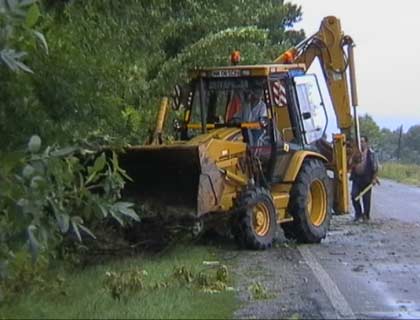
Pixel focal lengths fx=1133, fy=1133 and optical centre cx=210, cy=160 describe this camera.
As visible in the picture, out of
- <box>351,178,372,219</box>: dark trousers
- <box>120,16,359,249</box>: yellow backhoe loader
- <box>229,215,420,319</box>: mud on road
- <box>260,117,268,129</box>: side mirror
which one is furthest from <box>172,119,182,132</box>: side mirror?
<box>351,178,372,219</box>: dark trousers

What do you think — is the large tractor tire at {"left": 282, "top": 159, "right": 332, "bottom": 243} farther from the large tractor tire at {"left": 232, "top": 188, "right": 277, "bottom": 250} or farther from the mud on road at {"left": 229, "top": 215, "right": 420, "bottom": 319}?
the large tractor tire at {"left": 232, "top": 188, "right": 277, "bottom": 250}

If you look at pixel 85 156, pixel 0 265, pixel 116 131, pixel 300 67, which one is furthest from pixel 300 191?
pixel 0 265

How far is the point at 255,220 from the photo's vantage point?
17125 millimetres

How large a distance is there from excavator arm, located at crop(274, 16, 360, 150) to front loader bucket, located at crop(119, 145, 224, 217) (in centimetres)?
498

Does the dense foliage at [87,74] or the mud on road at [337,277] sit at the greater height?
the dense foliage at [87,74]

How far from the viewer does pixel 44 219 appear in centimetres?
1036

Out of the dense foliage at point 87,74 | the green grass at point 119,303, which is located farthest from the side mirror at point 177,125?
the green grass at point 119,303

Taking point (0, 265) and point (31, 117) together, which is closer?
point (0, 265)

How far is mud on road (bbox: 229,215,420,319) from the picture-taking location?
11.5 m

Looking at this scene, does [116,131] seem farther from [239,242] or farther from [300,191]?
[300,191]

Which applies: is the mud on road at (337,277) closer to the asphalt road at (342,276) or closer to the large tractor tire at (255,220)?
the asphalt road at (342,276)

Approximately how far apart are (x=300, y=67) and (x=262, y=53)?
7815 mm

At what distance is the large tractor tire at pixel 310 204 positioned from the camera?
59.9 ft

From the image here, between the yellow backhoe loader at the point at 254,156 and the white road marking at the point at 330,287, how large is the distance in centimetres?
110
